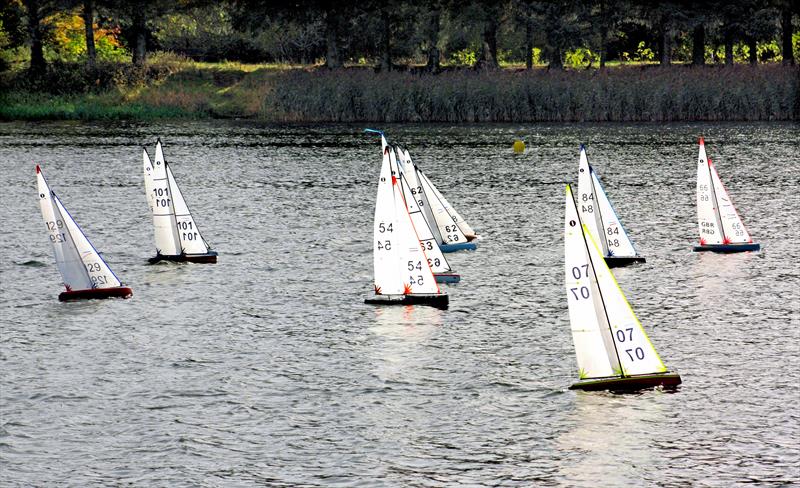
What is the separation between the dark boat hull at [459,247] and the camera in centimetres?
4359

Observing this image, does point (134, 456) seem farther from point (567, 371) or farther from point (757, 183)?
point (757, 183)

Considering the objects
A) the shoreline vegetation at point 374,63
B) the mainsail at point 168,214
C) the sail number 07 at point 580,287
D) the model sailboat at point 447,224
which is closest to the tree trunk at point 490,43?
the shoreline vegetation at point 374,63

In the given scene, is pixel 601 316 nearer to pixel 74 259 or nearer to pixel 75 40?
pixel 74 259

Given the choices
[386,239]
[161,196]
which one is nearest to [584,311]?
[386,239]

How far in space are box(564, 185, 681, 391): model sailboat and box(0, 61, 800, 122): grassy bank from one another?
66.4 m

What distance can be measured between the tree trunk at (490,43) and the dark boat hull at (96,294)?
6915cm

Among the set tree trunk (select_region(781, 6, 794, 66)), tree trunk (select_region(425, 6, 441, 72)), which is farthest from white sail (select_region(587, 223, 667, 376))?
tree trunk (select_region(781, 6, 794, 66))

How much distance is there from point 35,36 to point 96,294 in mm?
74644

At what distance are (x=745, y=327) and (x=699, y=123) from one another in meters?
60.3

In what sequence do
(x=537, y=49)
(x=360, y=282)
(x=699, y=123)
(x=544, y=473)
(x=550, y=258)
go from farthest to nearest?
(x=537, y=49) < (x=699, y=123) < (x=550, y=258) < (x=360, y=282) < (x=544, y=473)

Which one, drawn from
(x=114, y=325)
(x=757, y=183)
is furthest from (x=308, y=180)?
(x=114, y=325)

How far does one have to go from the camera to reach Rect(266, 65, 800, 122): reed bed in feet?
294

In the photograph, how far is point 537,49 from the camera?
5251 inches

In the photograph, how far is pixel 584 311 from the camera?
2489cm
